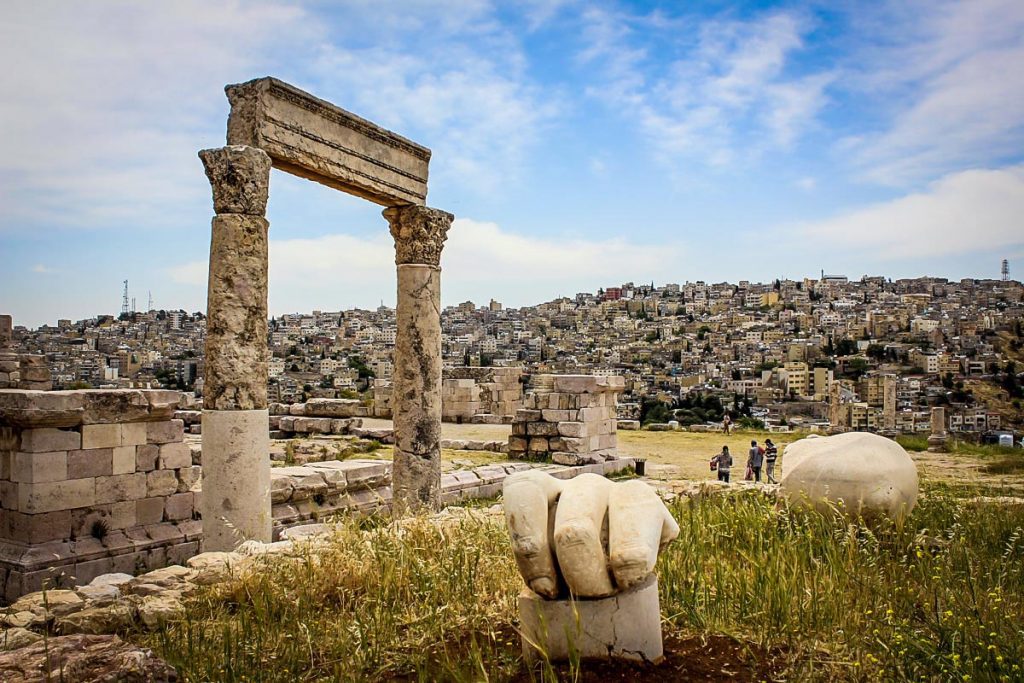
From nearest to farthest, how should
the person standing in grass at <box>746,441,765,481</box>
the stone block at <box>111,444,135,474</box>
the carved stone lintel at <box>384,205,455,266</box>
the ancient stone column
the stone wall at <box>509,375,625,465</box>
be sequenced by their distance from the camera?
the stone block at <box>111,444,135,474</box>
the ancient stone column
the carved stone lintel at <box>384,205,455,266</box>
the person standing in grass at <box>746,441,765,481</box>
the stone wall at <box>509,375,625,465</box>

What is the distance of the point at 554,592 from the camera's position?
3252mm

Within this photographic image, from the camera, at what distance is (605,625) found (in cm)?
325

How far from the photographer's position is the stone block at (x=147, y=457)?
8930 mm

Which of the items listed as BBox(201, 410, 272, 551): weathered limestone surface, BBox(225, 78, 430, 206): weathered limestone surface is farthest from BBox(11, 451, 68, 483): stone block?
BBox(225, 78, 430, 206): weathered limestone surface

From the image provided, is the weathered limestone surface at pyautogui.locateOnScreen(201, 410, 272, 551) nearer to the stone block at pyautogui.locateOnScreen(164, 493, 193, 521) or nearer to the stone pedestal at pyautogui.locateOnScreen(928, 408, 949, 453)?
the stone block at pyautogui.locateOnScreen(164, 493, 193, 521)

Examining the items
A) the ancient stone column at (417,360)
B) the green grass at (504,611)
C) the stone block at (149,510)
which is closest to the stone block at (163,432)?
the stone block at (149,510)

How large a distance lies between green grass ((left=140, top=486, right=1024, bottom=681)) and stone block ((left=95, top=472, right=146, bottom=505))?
166 inches

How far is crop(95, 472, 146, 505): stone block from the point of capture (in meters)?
8.52

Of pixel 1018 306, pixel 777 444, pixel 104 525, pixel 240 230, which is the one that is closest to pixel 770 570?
pixel 240 230

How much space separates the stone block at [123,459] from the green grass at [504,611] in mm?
4325

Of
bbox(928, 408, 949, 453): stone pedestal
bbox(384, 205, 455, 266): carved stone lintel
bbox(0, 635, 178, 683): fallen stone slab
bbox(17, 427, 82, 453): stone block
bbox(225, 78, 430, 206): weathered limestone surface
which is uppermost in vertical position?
bbox(225, 78, 430, 206): weathered limestone surface

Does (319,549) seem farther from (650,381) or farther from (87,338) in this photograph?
(650,381)

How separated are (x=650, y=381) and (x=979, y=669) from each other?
2729 inches

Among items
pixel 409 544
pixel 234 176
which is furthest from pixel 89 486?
pixel 409 544
